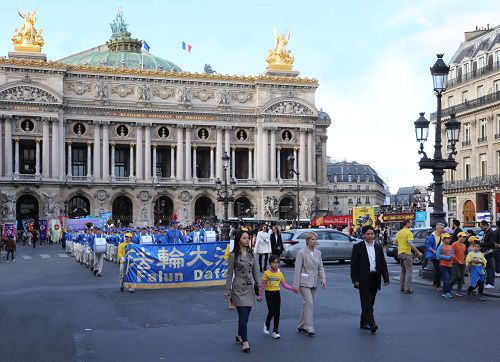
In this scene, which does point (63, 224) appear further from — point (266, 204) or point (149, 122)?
point (266, 204)

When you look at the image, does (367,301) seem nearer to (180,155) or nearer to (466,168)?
(466,168)

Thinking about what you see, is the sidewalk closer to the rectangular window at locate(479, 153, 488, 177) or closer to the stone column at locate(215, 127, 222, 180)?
the rectangular window at locate(479, 153, 488, 177)

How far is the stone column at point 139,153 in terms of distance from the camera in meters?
75.4

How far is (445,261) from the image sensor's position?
61.2 ft

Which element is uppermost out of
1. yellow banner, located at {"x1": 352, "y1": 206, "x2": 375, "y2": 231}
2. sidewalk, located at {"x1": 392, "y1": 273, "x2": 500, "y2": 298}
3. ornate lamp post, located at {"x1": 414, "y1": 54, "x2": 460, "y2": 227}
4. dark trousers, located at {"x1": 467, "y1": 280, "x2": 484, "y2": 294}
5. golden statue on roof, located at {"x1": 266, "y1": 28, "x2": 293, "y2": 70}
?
Answer: golden statue on roof, located at {"x1": 266, "y1": 28, "x2": 293, "y2": 70}

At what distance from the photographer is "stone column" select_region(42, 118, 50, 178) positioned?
71.8m

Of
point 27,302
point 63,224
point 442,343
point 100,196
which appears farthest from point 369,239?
point 100,196

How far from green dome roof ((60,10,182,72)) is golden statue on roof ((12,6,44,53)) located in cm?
1374

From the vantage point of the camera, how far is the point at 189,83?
253 feet

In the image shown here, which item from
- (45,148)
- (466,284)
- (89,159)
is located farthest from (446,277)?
(89,159)

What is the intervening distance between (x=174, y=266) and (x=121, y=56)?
241 ft

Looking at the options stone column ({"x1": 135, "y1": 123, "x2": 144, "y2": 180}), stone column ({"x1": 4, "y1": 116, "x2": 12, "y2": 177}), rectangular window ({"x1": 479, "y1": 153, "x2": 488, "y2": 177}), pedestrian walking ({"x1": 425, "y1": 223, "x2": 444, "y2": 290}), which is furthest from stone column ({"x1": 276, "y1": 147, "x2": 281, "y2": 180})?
pedestrian walking ({"x1": 425, "y1": 223, "x2": 444, "y2": 290})

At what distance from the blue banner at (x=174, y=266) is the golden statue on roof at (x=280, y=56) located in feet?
200

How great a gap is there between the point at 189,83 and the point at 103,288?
57.1 meters
